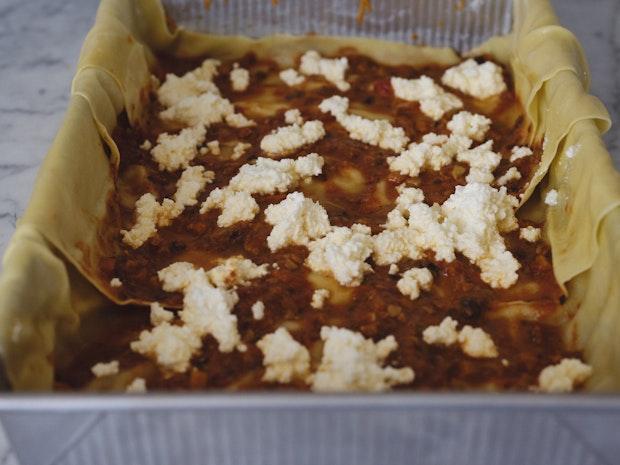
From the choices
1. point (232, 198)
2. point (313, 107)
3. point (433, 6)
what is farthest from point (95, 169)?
point (433, 6)

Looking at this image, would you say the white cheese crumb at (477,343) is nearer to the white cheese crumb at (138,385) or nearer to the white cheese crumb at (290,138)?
the white cheese crumb at (138,385)

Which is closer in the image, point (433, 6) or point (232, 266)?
point (232, 266)

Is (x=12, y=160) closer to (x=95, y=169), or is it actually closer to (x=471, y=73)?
(x=95, y=169)

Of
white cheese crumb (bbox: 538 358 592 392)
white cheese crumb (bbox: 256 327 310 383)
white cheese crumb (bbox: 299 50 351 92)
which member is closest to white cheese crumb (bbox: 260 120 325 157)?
white cheese crumb (bbox: 299 50 351 92)

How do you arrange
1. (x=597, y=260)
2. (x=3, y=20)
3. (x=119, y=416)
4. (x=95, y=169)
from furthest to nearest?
(x=3, y=20), (x=95, y=169), (x=597, y=260), (x=119, y=416)

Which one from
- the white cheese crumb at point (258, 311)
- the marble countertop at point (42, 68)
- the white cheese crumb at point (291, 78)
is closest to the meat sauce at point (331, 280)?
the white cheese crumb at point (258, 311)

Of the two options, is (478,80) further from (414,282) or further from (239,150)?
(414,282)

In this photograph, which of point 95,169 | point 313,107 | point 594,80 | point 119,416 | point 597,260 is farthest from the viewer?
point 594,80

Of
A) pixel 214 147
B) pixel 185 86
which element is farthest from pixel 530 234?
pixel 185 86
